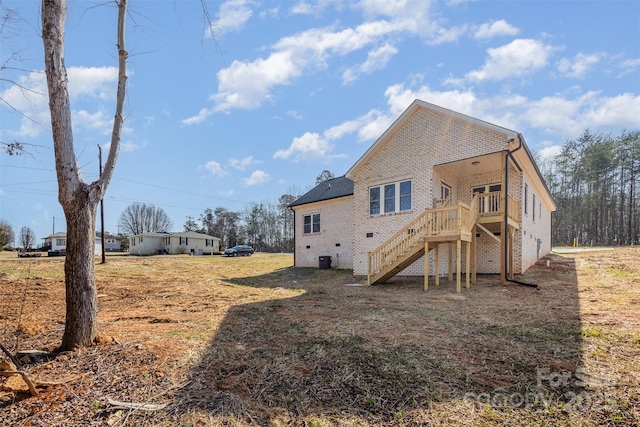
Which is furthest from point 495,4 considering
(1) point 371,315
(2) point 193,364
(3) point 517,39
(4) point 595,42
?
(2) point 193,364

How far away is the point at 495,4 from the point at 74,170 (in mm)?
10418

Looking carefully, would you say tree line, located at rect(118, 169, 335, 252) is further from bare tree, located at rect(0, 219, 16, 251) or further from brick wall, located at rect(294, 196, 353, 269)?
brick wall, located at rect(294, 196, 353, 269)

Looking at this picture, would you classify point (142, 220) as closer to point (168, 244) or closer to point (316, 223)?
point (168, 244)

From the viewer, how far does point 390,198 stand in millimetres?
13742

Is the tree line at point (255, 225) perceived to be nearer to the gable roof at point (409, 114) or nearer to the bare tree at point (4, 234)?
the bare tree at point (4, 234)

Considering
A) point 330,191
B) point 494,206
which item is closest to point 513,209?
point 494,206

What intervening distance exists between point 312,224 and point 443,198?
830 centimetres

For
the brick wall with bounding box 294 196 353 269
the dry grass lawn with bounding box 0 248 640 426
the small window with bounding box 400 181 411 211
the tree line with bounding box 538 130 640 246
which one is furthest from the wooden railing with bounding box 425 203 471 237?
the tree line with bounding box 538 130 640 246

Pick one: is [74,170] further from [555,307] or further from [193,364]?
[555,307]

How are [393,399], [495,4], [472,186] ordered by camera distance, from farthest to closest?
[472,186], [495,4], [393,399]

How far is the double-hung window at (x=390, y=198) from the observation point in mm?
13234

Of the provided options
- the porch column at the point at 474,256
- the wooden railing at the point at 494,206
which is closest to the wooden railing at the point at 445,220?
the wooden railing at the point at 494,206

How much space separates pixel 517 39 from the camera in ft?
30.5

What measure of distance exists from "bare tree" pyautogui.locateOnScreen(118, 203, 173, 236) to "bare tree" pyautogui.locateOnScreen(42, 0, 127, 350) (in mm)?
64900
